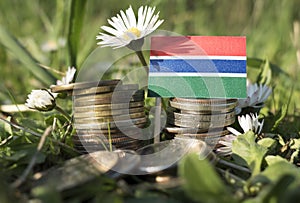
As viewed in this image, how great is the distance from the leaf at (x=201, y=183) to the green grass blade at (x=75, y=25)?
3.65 ft

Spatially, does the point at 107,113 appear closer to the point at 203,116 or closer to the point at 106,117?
the point at 106,117

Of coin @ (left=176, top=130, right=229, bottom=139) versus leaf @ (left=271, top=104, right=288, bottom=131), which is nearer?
coin @ (left=176, top=130, right=229, bottom=139)

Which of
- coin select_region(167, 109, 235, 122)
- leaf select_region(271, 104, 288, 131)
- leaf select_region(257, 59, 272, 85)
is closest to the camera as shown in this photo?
coin select_region(167, 109, 235, 122)

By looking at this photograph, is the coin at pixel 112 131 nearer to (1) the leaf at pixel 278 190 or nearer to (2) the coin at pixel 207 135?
(2) the coin at pixel 207 135

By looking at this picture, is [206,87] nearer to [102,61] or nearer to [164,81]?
[164,81]

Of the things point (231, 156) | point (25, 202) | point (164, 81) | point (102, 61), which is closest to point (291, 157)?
point (231, 156)

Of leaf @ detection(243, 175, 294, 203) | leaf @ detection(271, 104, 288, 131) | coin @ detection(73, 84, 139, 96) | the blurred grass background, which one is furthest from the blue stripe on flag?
the blurred grass background

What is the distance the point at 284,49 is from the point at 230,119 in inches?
65.3

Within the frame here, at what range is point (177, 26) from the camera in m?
2.87

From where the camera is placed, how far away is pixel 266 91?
4.44ft

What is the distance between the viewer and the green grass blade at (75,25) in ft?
5.45

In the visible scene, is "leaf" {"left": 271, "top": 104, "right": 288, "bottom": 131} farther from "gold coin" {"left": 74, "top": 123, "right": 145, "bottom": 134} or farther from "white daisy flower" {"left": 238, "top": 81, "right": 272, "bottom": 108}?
"gold coin" {"left": 74, "top": 123, "right": 145, "bottom": 134}

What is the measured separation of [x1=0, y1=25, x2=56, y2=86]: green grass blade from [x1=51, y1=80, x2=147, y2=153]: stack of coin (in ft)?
2.04

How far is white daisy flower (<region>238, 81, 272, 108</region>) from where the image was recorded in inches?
49.9
